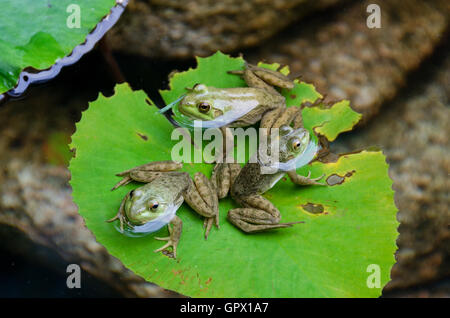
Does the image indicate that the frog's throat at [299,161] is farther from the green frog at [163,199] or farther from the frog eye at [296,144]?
the green frog at [163,199]

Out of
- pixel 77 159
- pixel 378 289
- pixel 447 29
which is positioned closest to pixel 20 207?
pixel 77 159

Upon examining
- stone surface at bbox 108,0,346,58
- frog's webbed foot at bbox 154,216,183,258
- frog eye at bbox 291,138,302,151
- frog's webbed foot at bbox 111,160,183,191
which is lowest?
frog's webbed foot at bbox 154,216,183,258

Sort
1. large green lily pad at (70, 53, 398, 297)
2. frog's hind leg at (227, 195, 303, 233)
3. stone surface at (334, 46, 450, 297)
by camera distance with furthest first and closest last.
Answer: stone surface at (334, 46, 450, 297) → frog's hind leg at (227, 195, 303, 233) → large green lily pad at (70, 53, 398, 297)

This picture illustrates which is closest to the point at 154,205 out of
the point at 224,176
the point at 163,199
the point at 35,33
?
the point at 163,199

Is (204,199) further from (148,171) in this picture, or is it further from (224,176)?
(148,171)

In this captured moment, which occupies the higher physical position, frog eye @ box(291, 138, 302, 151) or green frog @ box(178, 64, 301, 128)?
green frog @ box(178, 64, 301, 128)

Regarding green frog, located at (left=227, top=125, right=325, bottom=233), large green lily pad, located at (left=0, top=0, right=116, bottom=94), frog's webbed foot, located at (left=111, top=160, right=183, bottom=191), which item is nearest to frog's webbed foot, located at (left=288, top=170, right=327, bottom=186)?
green frog, located at (left=227, top=125, right=325, bottom=233)

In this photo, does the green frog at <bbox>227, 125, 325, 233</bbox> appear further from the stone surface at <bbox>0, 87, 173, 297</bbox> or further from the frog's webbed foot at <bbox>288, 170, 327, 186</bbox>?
the stone surface at <bbox>0, 87, 173, 297</bbox>
